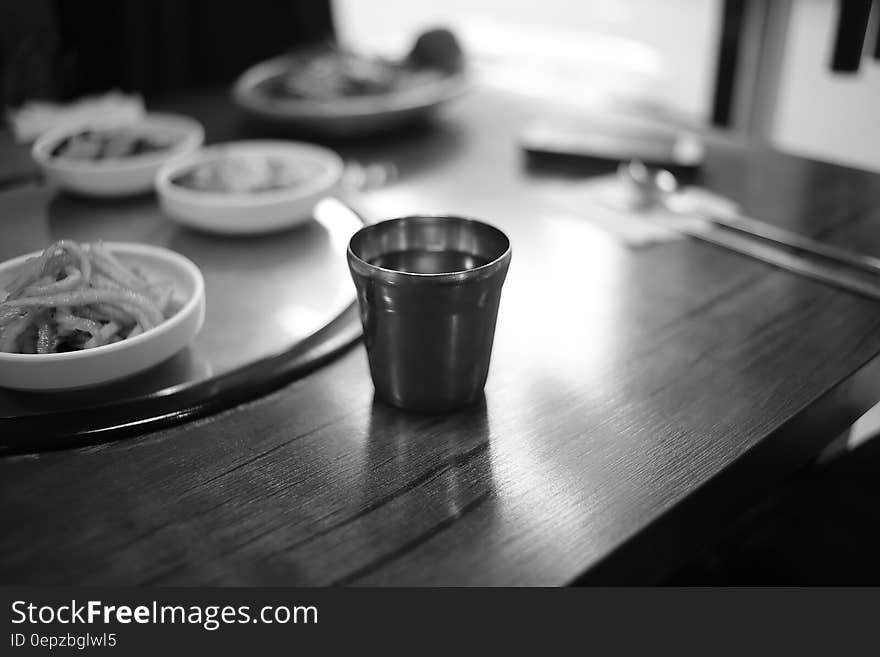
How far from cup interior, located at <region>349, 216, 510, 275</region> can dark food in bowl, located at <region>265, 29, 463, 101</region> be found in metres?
0.98

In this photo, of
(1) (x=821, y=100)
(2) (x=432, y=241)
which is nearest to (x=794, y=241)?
(2) (x=432, y=241)

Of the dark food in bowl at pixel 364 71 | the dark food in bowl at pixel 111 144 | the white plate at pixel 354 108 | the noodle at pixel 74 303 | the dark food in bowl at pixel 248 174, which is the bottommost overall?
the noodle at pixel 74 303

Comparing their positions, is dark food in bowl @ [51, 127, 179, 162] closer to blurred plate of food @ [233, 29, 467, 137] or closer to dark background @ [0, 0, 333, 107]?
blurred plate of food @ [233, 29, 467, 137]

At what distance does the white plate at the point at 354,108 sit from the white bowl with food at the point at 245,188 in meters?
0.29

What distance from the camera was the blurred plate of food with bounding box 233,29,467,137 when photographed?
169 centimetres

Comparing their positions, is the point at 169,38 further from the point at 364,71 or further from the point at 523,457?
the point at 523,457

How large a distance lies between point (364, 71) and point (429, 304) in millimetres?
1229

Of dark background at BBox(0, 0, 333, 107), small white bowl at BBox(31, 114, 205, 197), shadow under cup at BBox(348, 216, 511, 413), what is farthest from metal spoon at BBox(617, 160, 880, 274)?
dark background at BBox(0, 0, 333, 107)

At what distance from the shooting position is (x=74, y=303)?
837mm

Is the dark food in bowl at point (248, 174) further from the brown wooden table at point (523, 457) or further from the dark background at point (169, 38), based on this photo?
the dark background at point (169, 38)

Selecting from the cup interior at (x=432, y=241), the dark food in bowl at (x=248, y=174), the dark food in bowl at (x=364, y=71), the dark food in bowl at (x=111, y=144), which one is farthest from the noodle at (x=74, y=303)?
the dark food in bowl at (x=364, y=71)

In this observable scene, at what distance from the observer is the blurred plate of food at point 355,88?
1.69 metres

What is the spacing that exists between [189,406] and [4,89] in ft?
6.10

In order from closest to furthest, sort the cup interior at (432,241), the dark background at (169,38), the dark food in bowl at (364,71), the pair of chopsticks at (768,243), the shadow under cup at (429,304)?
1. the shadow under cup at (429,304)
2. the cup interior at (432,241)
3. the pair of chopsticks at (768,243)
4. the dark food in bowl at (364,71)
5. the dark background at (169,38)
